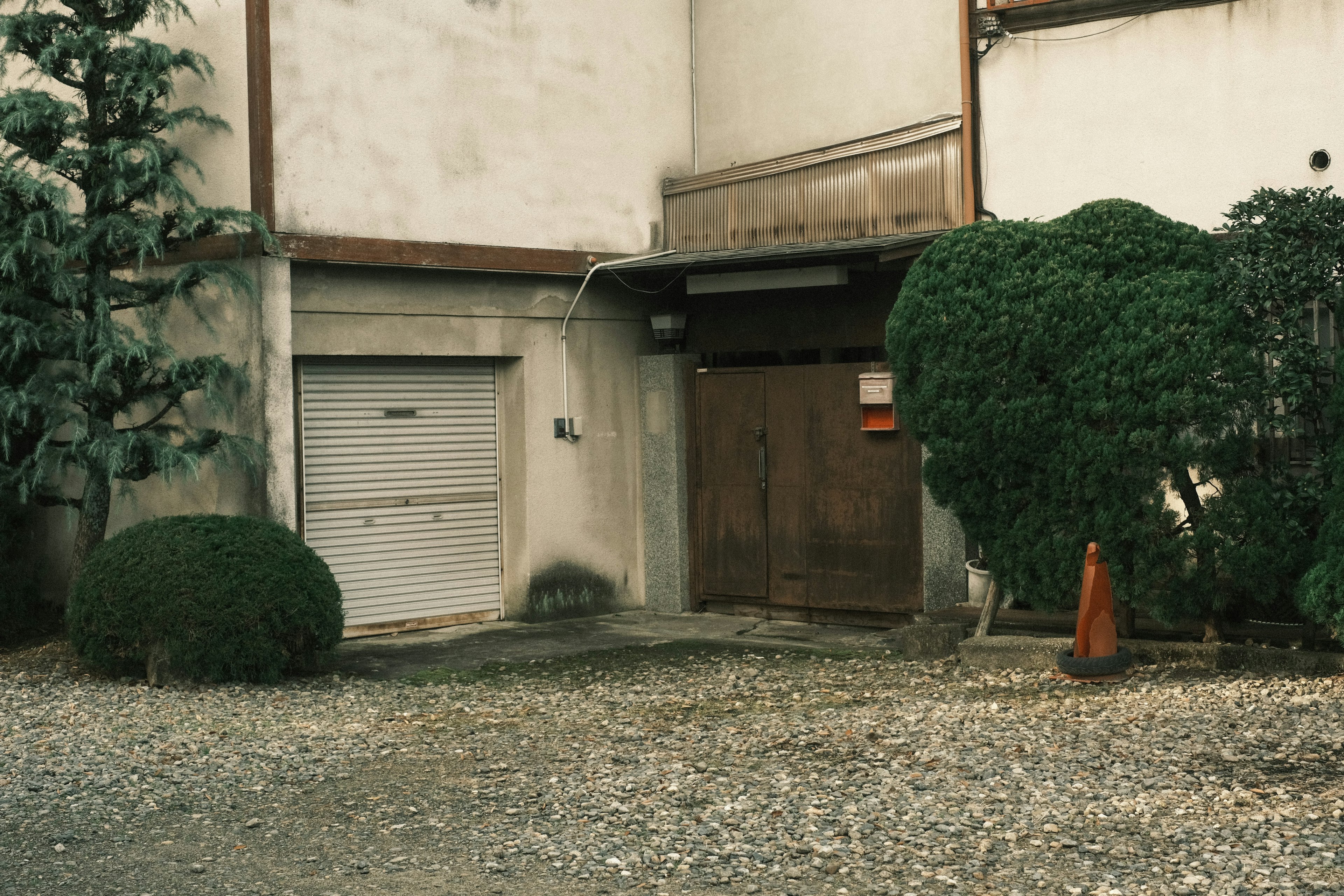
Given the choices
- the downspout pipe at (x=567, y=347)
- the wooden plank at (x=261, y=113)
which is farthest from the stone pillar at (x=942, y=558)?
the wooden plank at (x=261, y=113)

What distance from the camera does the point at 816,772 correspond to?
6.86 m

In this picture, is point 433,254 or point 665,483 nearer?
point 433,254

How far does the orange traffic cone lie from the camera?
A: 845 cm

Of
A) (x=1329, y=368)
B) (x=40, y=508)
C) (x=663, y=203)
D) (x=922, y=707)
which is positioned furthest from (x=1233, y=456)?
(x=40, y=508)

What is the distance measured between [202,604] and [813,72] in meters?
7.02

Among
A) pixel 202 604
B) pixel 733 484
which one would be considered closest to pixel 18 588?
pixel 202 604

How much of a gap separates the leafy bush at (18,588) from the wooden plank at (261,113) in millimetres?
3215

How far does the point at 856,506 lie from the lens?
12016 millimetres

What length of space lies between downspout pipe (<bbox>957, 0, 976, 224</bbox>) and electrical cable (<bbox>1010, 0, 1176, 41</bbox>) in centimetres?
18

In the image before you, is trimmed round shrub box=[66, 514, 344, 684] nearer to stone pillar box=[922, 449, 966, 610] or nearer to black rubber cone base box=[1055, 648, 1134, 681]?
stone pillar box=[922, 449, 966, 610]

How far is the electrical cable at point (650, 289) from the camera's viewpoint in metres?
12.7

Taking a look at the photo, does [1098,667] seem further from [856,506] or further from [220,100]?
[220,100]

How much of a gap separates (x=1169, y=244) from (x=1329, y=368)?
120 cm

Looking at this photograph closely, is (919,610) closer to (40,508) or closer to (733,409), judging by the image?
(733,409)
